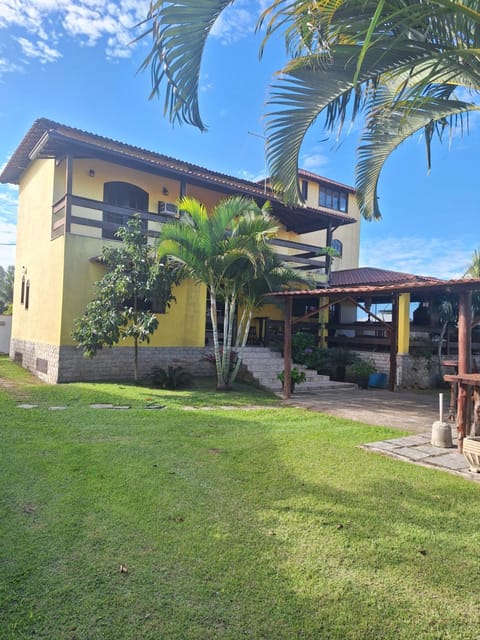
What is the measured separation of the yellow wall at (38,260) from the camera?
12.0 meters

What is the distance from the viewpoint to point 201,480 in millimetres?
4516

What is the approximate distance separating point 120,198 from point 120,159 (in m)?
2.69

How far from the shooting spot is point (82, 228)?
545 inches

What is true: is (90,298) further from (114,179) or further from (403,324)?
(403,324)

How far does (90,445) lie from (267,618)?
3909 millimetres

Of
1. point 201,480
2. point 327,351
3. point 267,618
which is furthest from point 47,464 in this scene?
point 327,351

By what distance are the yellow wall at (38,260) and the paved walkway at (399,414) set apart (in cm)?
724

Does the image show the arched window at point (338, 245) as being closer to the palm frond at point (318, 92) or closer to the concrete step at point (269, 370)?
the concrete step at point (269, 370)

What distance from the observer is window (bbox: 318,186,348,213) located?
23.3m

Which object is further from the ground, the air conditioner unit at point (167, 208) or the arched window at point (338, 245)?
the arched window at point (338, 245)

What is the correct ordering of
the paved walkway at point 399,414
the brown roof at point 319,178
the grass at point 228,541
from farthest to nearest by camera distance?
the brown roof at point 319,178
the paved walkway at point 399,414
the grass at point 228,541

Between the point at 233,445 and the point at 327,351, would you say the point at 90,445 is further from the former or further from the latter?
the point at 327,351

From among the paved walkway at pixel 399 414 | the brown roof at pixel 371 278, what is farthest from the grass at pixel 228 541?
the brown roof at pixel 371 278

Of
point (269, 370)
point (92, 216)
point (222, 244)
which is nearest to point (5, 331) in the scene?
point (92, 216)
